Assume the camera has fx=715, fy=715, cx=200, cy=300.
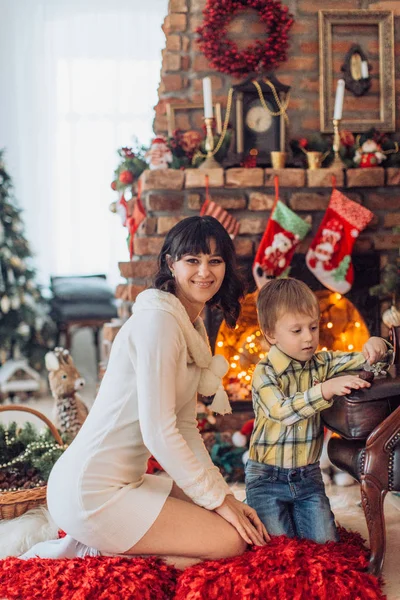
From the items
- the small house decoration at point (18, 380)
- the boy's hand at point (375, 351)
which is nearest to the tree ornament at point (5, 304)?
the small house decoration at point (18, 380)

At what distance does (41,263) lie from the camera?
620 cm

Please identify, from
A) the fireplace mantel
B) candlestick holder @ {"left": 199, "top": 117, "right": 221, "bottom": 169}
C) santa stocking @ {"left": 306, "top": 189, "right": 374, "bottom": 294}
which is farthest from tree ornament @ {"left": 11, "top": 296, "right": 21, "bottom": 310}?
santa stocking @ {"left": 306, "top": 189, "right": 374, "bottom": 294}

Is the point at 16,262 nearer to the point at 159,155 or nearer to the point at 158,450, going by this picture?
the point at 159,155

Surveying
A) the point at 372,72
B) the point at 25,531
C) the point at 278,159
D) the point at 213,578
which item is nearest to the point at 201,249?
the point at 213,578

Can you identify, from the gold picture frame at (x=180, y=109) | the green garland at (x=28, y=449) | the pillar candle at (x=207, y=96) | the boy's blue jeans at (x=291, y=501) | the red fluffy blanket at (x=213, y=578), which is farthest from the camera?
the gold picture frame at (x=180, y=109)

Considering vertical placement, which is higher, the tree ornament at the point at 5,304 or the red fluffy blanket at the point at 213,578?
the tree ornament at the point at 5,304

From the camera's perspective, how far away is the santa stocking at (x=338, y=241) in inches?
132

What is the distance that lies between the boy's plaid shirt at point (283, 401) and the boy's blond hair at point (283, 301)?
99 millimetres

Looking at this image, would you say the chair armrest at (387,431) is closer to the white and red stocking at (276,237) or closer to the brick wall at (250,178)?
the white and red stocking at (276,237)

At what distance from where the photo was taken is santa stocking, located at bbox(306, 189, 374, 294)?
3.35m

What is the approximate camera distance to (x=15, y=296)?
5.33m

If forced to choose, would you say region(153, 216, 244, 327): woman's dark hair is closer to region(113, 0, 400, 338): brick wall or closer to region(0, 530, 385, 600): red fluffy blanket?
region(0, 530, 385, 600): red fluffy blanket

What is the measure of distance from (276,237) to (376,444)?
151cm

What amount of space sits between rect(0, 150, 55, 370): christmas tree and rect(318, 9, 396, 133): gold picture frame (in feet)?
8.81
